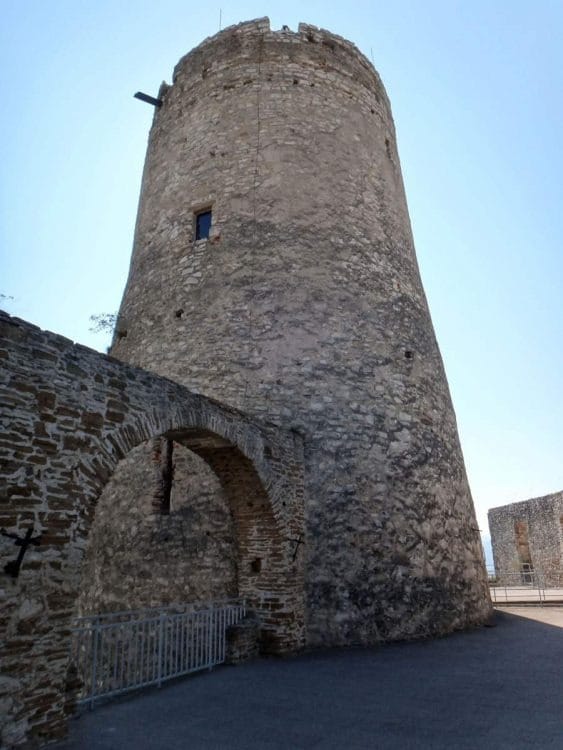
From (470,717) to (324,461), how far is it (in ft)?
15.2

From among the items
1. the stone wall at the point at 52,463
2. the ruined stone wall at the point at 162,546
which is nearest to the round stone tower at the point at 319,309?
the ruined stone wall at the point at 162,546

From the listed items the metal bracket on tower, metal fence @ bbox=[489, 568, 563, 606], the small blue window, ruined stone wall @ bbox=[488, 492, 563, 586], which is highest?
the metal bracket on tower

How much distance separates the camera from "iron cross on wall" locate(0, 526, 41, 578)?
4406 millimetres

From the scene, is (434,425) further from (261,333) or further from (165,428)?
(165,428)

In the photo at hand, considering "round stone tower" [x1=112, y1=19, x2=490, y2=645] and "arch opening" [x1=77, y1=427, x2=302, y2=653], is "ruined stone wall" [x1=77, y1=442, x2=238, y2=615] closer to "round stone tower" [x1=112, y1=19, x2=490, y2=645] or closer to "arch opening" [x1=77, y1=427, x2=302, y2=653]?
"arch opening" [x1=77, y1=427, x2=302, y2=653]

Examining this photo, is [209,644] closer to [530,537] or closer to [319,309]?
[319,309]

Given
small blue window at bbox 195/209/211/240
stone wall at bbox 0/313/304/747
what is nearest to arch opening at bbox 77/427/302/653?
stone wall at bbox 0/313/304/747

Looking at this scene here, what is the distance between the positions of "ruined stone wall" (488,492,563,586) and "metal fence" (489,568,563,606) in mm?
70

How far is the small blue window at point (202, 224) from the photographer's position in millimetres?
11234

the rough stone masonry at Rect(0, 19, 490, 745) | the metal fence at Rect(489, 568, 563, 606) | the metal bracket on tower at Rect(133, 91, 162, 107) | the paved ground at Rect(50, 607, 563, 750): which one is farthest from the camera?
the metal fence at Rect(489, 568, 563, 606)

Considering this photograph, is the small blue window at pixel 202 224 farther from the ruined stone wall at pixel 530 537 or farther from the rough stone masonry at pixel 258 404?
the ruined stone wall at pixel 530 537

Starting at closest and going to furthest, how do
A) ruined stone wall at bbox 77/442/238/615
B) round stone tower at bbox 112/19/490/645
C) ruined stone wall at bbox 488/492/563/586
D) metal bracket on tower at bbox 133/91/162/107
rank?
1. ruined stone wall at bbox 77/442/238/615
2. round stone tower at bbox 112/19/490/645
3. metal bracket on tower at bbox 133/91/162/107
4. ruined stone wall at bbox 488/492/563/586

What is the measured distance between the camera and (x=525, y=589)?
1922 cm

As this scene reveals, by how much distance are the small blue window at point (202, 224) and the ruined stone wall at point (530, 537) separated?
1628 centimetres
